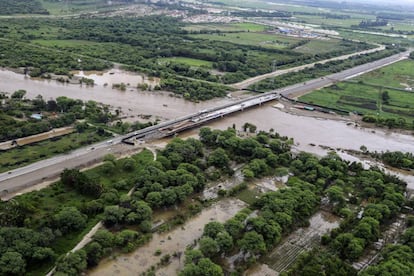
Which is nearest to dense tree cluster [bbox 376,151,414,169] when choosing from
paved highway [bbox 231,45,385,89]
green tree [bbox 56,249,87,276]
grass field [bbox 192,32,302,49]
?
paved highway [bbox 231,45,385,89]

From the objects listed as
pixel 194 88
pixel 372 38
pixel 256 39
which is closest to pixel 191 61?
pixel 194 88

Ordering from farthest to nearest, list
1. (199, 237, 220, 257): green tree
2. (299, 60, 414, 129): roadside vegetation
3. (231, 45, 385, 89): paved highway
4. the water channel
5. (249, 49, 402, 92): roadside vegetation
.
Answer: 1. (231, 45, 385, 89): paved highway
2. (249, 49, 402, 92): roadside vegetation
3. (299, 60, 414, 129): roadside vegetation
4. the water channel
5. (199, 237, 220, 257): green tree

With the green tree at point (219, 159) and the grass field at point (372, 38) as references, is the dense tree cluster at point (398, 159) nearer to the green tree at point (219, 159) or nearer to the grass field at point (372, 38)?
the green tree at point (219, 159)

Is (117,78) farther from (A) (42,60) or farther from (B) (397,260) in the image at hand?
(B) (397,260)

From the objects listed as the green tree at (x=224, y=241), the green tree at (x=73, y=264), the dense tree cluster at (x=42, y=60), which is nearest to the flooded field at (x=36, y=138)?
the green tree at (x=73, y=264)

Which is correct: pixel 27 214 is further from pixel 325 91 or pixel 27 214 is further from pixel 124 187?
pixel 325 91

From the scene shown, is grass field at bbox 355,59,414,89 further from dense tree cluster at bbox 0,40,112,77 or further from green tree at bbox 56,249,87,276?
green tree at bbox 56,249,87,276

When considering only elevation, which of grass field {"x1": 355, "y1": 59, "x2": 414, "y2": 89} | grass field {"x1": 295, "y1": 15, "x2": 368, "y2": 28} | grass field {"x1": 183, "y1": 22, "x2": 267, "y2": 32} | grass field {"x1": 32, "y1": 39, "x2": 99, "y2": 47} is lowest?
grass field {"x1": 355, "y1": 59, "x2": 414, "y2": 89}
